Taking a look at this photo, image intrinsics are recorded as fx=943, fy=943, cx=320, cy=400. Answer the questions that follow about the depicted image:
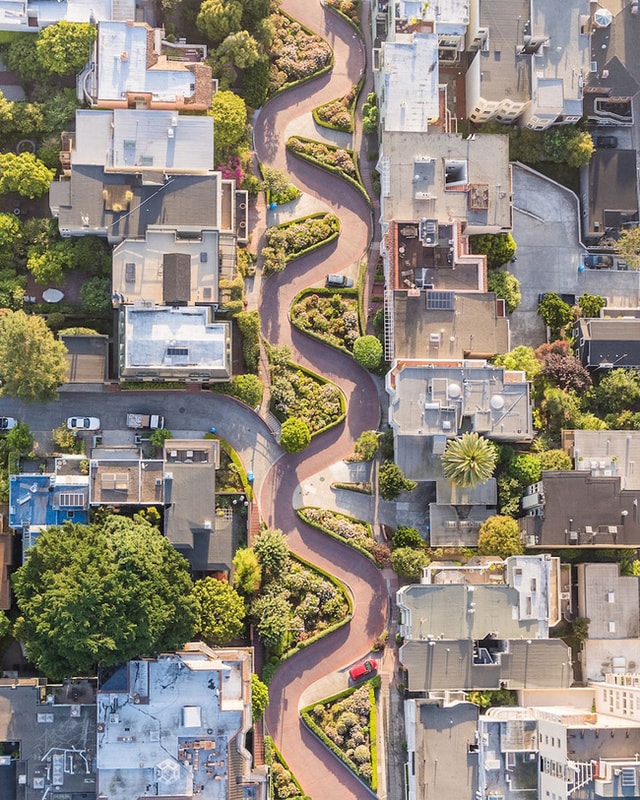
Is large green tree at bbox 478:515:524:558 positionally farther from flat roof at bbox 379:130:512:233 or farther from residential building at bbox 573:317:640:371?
flat roof at bbox 379:130:512:233

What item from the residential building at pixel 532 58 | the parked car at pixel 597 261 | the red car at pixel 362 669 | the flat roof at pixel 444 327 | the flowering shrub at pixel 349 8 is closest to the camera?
the red car at pixel 362 669

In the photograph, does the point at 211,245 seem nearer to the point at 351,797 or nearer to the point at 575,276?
the point at 575,276

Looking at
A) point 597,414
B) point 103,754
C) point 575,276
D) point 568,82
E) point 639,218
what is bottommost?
point 103,754

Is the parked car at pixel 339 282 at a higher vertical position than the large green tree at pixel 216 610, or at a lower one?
higher

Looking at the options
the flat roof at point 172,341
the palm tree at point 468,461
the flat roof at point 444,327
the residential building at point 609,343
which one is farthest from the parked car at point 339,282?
the residential building at point 609,343

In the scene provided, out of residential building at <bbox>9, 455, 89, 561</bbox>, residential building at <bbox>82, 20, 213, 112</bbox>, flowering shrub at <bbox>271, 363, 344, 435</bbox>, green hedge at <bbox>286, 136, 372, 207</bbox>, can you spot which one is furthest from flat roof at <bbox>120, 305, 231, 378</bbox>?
green hedge at <bbox>286, 136, 372, 207</bbox>

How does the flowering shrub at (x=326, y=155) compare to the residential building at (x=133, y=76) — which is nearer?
the residential building at (x=133, y=76)

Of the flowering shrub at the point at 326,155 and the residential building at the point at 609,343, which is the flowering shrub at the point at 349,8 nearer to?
the flowering shrub at the point at 326,155

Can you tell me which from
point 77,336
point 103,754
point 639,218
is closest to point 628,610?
point 639,218

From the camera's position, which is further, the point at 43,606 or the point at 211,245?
the point at 211,245
